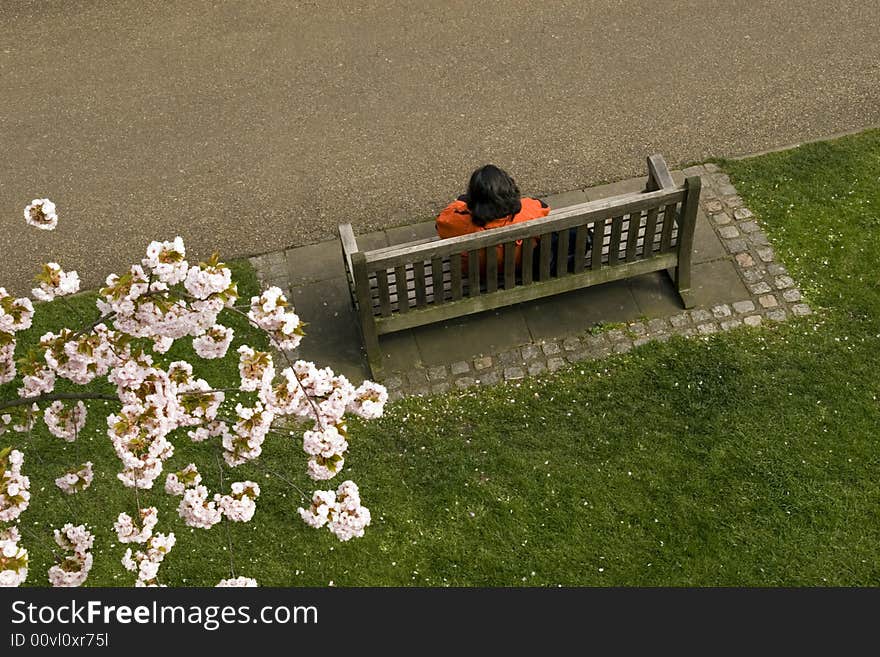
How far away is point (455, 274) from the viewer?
7164 mm

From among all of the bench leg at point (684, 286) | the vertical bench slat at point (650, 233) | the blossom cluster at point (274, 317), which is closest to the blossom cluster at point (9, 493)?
the blossom cluster at point (274, 317)

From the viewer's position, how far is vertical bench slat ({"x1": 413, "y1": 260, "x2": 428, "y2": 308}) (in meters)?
6.99

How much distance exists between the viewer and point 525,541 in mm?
6801

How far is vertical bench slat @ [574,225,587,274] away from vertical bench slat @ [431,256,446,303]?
104cm

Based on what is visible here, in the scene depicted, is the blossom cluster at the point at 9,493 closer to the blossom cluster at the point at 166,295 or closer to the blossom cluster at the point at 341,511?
the blossom cluster at the point at 166,295

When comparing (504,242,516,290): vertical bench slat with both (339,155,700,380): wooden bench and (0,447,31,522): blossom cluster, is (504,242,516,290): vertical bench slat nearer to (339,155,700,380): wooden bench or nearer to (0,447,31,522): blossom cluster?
(339,155,700,380): wooden bench

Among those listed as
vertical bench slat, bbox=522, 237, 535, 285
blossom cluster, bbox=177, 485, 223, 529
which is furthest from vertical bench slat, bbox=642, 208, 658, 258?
blossom cluster, bbox=177, 485, 223, 529

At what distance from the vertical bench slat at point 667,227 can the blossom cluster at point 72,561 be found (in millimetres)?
4600

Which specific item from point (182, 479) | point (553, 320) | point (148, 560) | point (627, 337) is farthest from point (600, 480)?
point (148, 560)

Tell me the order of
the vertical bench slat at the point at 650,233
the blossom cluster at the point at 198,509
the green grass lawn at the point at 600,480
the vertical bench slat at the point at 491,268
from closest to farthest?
the blossom cluster at the point at 198,509 < the green grass lawn at the point at 600,480 < the vertical bench slat at the point at 491,268 < the vertical bench slat at the point at 650,233

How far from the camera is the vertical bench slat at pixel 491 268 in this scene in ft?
23.1

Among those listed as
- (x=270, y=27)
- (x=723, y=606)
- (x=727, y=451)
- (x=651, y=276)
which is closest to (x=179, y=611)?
(x=723, y=606)

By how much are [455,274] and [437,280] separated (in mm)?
141

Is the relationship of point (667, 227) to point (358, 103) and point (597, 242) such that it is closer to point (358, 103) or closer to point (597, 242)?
point (597, 242)
